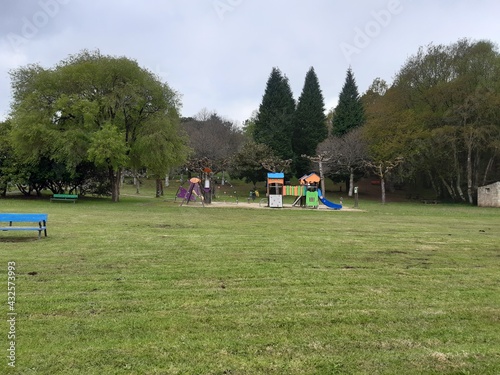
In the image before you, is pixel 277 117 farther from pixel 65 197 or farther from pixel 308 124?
pixel 65 197

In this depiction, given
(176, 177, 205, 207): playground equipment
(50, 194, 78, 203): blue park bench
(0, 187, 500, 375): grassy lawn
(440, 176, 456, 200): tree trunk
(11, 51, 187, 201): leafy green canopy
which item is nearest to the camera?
(0, 187, 500, 375): grassy lawn

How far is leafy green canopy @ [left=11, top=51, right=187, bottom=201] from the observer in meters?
26.7

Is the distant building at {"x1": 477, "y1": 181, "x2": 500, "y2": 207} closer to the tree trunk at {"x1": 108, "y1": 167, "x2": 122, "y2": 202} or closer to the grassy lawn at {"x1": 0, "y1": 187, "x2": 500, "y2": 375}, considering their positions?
the grassy lawn at {"x1": 0, "y1": 187, "x2": 500, "y2": 375}

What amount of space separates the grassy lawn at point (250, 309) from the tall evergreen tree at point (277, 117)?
4288 centimetres

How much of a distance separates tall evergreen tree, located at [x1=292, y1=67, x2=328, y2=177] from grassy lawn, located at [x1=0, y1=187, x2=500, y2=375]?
44.9m

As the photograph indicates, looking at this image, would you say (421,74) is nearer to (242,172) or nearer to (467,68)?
(467,68)

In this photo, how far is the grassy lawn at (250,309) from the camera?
3.49m

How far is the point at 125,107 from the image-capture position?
28719 mm

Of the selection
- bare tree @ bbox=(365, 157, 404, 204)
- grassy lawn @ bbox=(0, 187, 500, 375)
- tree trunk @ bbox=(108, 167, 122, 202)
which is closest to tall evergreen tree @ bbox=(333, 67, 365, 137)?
bare tree @ bbox=(365, 157, 404, 204)

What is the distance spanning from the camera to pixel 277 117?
52875 millimetres

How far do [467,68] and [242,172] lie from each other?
88.6ft

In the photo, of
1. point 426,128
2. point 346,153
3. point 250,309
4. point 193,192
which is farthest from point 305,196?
point 250,309

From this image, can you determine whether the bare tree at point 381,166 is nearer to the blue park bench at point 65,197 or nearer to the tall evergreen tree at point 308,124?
the tall evergreen tree at point 308,124

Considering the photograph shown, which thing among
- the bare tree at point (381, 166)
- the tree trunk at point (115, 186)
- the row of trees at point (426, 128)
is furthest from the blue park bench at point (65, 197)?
the bare tree at point (381, 166)
